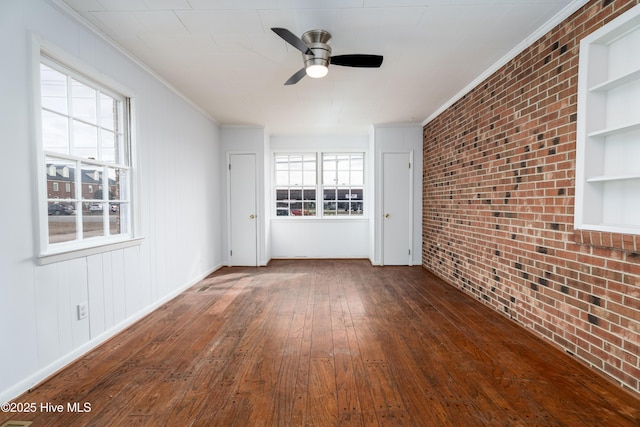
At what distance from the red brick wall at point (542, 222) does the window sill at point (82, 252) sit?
3681 mm

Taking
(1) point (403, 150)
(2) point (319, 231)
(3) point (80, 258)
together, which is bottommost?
(2) point (319, 231)

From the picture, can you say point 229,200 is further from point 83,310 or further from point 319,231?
point 83,310

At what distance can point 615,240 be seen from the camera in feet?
→ 5.86

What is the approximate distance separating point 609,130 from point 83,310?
3959 mm

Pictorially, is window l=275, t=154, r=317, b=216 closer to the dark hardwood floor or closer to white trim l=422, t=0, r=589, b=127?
white trim l=422, t=0, r=589, b=127

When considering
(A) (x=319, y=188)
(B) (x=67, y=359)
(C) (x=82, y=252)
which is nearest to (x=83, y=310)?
(B) (x=67, y=359)

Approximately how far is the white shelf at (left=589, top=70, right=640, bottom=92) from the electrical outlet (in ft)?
13.3

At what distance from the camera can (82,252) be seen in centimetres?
225

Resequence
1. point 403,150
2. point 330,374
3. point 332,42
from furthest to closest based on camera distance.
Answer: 1. point 403,150
2. point 332,42
3. point 330,374

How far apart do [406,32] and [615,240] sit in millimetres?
2137

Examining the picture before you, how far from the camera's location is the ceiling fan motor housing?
2.41m

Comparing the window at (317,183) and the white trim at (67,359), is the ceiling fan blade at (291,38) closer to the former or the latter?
the white trim at (67,359)

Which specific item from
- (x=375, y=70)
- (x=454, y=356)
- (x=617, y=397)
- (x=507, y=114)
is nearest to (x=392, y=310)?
(x=454, y=356)

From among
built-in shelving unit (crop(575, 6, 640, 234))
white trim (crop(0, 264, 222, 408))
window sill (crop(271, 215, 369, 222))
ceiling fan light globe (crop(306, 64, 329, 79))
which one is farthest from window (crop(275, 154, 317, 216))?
built-in shelving unit (crop(575, 6, 640, 234))
